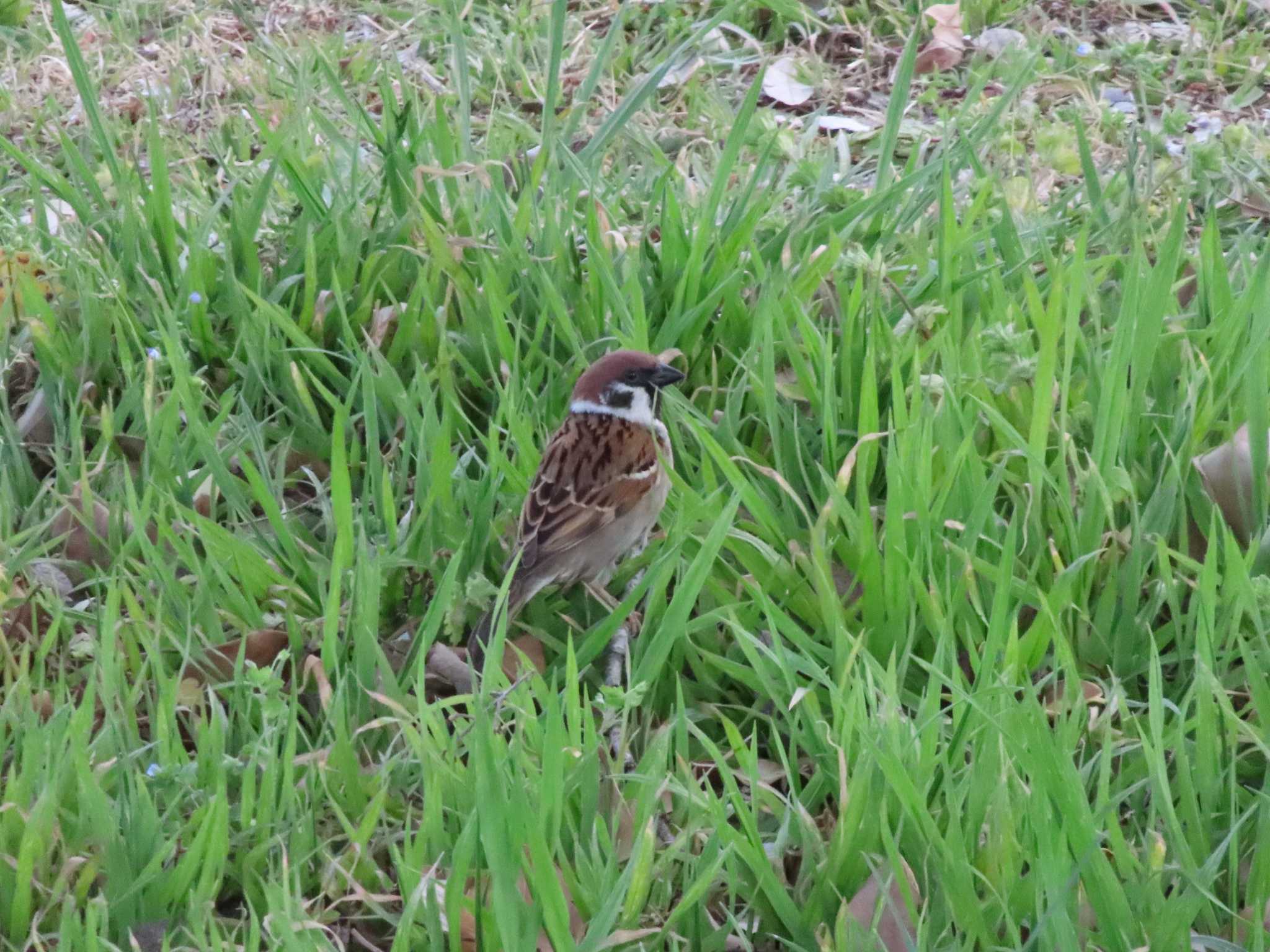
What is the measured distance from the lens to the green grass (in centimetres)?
242

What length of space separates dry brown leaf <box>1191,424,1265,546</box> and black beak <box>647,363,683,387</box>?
3.48 ft

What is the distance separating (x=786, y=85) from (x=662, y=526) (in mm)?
2304

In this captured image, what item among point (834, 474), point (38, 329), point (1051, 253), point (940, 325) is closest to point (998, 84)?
point (1051, 253)

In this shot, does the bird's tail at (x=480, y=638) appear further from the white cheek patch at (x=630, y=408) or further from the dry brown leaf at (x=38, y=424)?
the dry brown leaf at (x=38, y=424)

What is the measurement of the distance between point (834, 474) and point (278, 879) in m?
1.39

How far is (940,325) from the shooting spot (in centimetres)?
366

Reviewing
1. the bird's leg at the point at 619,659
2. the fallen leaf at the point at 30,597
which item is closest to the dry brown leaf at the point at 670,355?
the bird's leg at the point at 619,659

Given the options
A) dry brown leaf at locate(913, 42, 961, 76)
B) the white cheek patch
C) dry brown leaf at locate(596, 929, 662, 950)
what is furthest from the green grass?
dry brown leaf at locate(913, 42, 961, 76)

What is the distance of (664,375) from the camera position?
3379 millimetres

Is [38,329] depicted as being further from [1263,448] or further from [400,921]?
[1263,448]

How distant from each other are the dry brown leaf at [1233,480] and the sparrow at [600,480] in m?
1.07

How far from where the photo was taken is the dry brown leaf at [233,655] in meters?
3.03

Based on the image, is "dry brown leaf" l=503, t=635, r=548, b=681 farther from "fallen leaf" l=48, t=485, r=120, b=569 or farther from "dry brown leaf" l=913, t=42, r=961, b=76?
"dry brown leaf" l=913, t=42, r=961, b=76

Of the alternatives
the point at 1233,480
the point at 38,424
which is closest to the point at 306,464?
the point at 38,424
